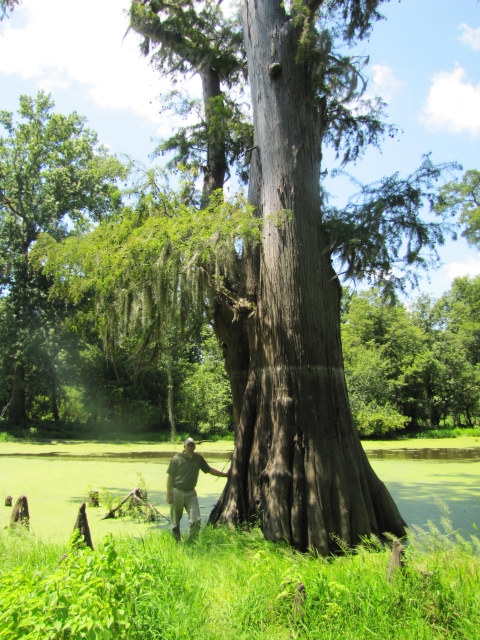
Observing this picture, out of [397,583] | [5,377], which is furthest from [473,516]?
[5,377]

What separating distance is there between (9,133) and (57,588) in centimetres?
2569

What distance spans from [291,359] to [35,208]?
68.3 ft

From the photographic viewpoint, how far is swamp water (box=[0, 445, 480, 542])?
6227 mm

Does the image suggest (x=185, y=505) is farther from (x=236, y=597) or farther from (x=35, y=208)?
(x=35, y=208)

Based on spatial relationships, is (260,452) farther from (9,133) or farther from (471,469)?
(9,133)

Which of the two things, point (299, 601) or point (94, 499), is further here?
point (94, 499)

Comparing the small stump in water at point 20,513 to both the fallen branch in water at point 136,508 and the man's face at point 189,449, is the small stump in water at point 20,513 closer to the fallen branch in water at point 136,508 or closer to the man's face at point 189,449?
the fallen branch in water at point 136,508

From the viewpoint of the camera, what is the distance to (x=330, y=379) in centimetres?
557

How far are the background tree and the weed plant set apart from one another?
19.4 metres

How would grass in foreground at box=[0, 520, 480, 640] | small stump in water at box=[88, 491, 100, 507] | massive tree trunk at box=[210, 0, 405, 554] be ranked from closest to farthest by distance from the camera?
grass in foreground at box=[0, 520, 480, 640]
massive tree trunk at box=[210, 0, 405, 554]
small stump in water at box=[88, 491, 100, 507]

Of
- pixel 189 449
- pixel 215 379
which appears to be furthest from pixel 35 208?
pixel 189 449

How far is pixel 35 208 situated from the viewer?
76.3 ft

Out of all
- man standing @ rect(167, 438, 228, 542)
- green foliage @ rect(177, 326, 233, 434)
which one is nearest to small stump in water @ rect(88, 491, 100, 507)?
man standing @ rect(167, 438, 228, 542)

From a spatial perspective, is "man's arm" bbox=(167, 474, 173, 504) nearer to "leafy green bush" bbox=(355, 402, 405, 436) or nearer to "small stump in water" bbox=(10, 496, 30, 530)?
"small stump in water" bbox=(10, 496, 30, 530)
